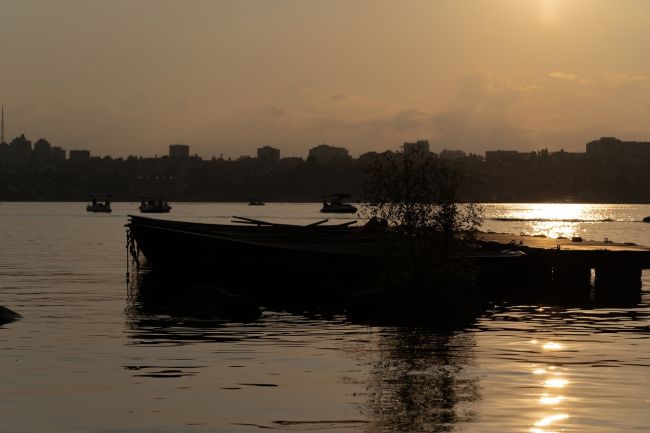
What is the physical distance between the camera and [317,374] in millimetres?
27062

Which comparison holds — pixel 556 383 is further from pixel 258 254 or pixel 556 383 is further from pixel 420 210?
pixel 258 254

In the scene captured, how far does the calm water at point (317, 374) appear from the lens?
69.4 ft

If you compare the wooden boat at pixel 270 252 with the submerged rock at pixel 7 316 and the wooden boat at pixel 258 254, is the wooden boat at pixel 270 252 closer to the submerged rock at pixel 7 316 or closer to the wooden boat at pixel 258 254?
the wooden boat at pixel 258 254

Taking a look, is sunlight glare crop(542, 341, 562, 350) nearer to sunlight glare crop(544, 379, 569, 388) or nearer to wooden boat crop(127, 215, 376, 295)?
sunlight glare crop(544, 379, 569, 388)

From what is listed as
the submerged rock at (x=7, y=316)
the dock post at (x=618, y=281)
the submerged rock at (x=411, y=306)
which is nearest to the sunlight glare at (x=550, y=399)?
the submerged rock at (x=411, y=306)

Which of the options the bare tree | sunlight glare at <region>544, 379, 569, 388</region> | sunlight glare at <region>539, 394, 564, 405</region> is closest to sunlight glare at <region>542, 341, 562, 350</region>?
sunlight glare at <region>544, 379, 569, 388</region>

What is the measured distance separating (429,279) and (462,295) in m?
1.37

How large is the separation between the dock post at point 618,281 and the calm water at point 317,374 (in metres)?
12.2

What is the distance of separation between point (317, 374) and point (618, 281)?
1337 inches

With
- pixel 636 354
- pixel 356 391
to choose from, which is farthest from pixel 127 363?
pixel 636 354

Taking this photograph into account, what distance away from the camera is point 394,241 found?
147 ft

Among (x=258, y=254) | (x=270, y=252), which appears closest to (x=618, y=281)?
(x=270, y=252)

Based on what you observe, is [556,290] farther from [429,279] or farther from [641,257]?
[429,279]

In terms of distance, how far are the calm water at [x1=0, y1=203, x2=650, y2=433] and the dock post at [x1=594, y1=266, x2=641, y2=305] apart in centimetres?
1217
